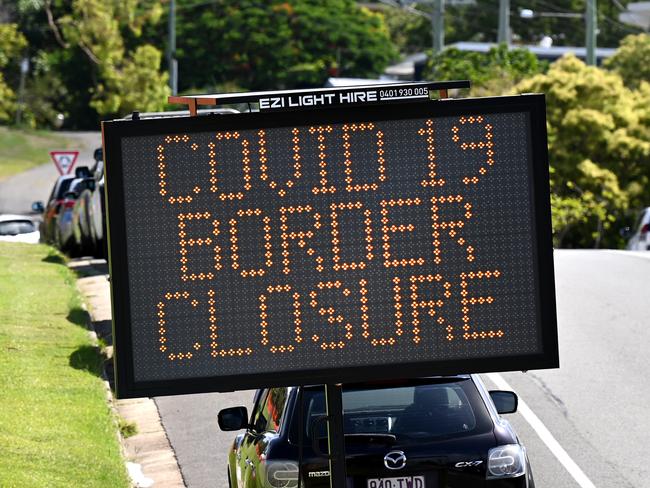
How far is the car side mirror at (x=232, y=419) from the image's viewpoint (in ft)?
30.2

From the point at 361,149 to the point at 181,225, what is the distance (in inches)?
Answer: 32.1

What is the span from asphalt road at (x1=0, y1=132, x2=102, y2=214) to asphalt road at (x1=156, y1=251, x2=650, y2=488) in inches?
1569

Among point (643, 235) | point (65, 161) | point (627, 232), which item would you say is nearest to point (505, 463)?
point (643, 235)

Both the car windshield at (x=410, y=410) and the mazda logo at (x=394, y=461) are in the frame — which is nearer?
the mazda logo at (x=394, y=461)

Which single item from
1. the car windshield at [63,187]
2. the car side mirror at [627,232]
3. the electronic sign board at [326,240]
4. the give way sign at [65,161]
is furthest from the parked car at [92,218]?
the electronic sign board at [326,240]

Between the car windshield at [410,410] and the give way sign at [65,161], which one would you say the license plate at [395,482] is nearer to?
the car windshield at [410,410]

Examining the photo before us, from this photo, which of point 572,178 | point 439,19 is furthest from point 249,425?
point 439,19

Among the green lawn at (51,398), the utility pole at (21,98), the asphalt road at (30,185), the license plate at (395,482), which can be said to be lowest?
the asphalt road at (30,185)

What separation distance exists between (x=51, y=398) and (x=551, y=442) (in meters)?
4.70

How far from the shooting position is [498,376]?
16281 millimetres

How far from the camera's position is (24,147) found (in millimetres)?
72688

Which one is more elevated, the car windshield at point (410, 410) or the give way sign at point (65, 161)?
the car windshield at point (410, 410)

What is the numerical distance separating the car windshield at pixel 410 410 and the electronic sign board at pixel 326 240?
2291mm

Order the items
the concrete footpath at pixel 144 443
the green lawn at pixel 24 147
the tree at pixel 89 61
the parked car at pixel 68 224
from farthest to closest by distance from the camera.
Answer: the green lawn at pixel 24 147, the tree at pixel 89 61, the parked car at pixel 68 224, the concrete footpath at pixel 144 443
